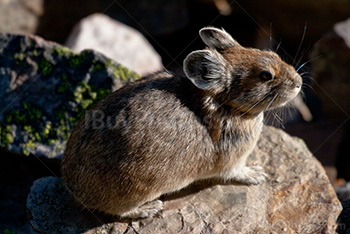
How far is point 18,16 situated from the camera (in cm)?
1168

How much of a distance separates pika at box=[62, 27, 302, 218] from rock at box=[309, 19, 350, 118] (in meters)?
4.55

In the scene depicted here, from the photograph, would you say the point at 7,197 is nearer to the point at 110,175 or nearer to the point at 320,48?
the point at 110,175

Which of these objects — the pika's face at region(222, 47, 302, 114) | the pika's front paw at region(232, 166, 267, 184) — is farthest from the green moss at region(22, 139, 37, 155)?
the pika's face at region(222, 47, 302, 114)

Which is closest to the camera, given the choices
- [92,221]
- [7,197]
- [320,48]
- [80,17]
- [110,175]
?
[110,175]

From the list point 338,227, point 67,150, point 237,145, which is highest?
point 237,145

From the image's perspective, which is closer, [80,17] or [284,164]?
[284,164]

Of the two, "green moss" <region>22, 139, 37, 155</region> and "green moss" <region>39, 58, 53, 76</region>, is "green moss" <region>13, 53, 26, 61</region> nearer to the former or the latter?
"green moss" <region>39, 58, 53, 76</region>

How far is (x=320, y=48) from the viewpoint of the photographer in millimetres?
10688

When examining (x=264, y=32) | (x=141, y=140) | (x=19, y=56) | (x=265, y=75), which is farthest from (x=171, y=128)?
(x=264, y=32)

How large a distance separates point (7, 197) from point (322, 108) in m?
7.18

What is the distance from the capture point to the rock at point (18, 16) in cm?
1160

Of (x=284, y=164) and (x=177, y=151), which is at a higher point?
(x=177, y=151)

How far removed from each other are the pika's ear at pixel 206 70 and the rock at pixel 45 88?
2509 millimetres

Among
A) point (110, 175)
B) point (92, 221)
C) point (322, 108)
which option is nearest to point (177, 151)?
point (110, 175)
